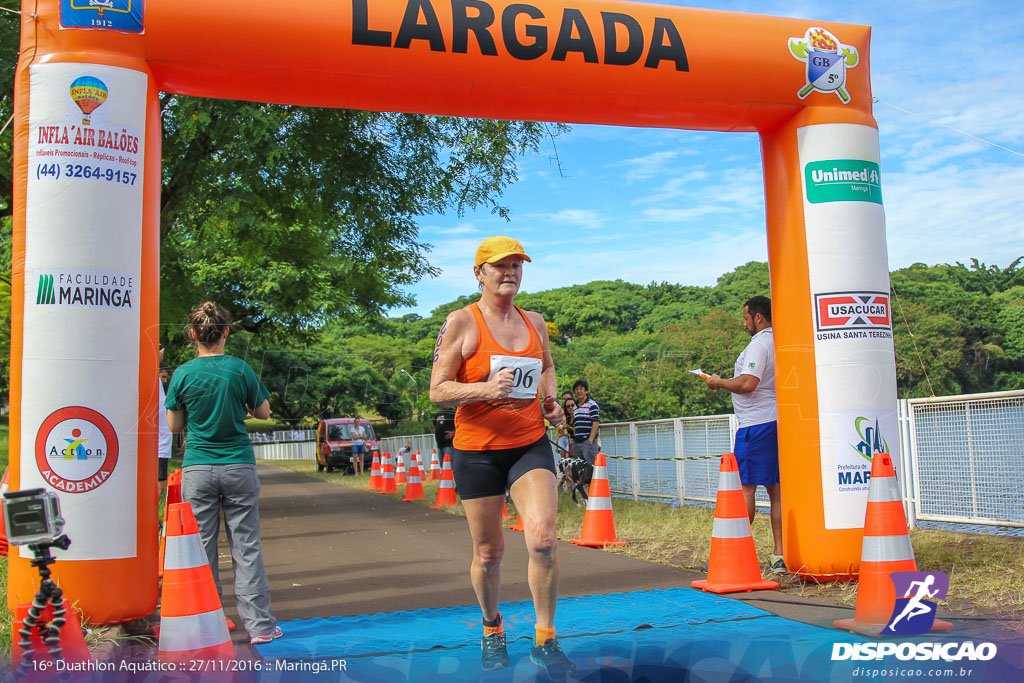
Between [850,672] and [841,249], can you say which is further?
[841,249]

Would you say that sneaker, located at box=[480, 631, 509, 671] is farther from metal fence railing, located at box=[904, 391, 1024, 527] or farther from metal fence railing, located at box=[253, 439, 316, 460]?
metal fence railing, located at box=[253, 439, 316, 460]

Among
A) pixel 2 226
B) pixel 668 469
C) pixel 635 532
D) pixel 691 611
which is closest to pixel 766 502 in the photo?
pixel 668 469

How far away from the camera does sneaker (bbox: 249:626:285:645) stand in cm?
478

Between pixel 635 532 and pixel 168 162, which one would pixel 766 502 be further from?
pixel 168 162

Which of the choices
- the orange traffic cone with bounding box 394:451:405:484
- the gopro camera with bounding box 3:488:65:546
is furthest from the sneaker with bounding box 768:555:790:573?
the orange traffic cone with bounding box 394:451:405:484

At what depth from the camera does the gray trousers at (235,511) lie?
4.92 m

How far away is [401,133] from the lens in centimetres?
Result: 1062

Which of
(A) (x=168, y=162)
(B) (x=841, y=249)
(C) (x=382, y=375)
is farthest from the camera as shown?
(C) (x=382, y=375)

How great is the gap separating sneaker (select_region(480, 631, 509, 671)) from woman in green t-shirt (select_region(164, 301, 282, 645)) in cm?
152

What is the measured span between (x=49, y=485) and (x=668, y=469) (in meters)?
9.78

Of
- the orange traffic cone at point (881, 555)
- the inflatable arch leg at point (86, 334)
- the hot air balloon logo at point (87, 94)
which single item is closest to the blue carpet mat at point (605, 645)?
the orange traffic cone at point (881, 555)

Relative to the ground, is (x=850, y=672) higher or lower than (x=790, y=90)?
lower

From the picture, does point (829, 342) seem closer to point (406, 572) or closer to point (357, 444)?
point (406, 572)

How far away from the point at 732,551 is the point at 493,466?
2466mm
